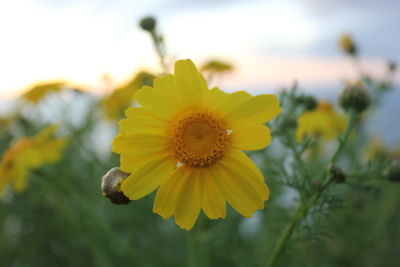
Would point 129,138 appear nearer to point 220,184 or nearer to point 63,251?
point 220,184

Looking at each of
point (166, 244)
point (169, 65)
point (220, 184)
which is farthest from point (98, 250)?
point (220, 184)

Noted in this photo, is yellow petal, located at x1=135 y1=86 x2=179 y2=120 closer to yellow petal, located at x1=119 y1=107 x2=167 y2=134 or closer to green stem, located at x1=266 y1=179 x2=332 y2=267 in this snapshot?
yellow petal, located at x1=119 y1=107 x2=167 y2=134

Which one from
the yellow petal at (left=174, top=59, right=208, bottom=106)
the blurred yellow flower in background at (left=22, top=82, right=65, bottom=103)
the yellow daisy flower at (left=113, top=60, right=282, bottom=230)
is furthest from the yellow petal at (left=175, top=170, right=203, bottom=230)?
the blurred yellow flower in background at (left=22, top=82, right=65, bottom=103)

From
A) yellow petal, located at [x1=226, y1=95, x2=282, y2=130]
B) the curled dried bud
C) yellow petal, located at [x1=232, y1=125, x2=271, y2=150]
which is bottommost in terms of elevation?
the curled dried bud

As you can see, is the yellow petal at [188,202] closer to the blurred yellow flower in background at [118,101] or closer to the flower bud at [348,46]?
the blurred yellow flower in background at [118,101]

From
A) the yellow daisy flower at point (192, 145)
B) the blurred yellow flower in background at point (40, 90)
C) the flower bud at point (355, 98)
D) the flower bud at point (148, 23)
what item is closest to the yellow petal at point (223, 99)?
the yellow daisy flower at point (192, 145)

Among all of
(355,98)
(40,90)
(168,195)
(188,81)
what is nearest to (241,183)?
(168,195)
